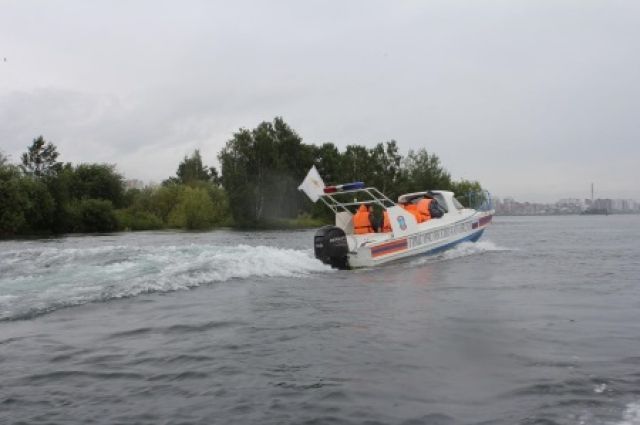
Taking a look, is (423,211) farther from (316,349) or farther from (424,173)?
(424,173)

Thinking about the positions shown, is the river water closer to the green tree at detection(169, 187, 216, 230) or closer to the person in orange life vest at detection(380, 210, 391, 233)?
the person in orange life vest at detection(380, 210, 391, 233)

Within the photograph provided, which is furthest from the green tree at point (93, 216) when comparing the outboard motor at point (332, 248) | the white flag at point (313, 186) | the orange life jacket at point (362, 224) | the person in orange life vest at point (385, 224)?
the outboard motor at point (332, 248)

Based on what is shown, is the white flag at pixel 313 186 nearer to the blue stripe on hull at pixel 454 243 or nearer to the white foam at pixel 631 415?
the blue stripe on hull at pixel 454 243

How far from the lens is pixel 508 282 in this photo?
12.3 metres

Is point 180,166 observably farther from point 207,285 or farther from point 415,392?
point 415,392

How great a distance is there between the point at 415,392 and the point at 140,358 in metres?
3.16

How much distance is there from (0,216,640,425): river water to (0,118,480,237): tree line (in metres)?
46.3

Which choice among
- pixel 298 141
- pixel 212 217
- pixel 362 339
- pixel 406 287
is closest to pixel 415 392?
pixel 362 339

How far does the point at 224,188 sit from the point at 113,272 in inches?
2180

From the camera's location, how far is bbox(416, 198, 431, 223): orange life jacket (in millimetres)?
18562

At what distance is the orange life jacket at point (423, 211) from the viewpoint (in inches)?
731

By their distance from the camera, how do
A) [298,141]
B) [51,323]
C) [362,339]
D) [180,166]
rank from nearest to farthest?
[362,339]
[51,323]
[298,141]
[180,166]

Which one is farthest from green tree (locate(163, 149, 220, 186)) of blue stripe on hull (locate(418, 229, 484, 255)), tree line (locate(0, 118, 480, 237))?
blue stripe on hull (locate(418, 229, 484, 255))

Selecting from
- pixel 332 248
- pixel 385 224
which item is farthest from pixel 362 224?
pixel 332 248
